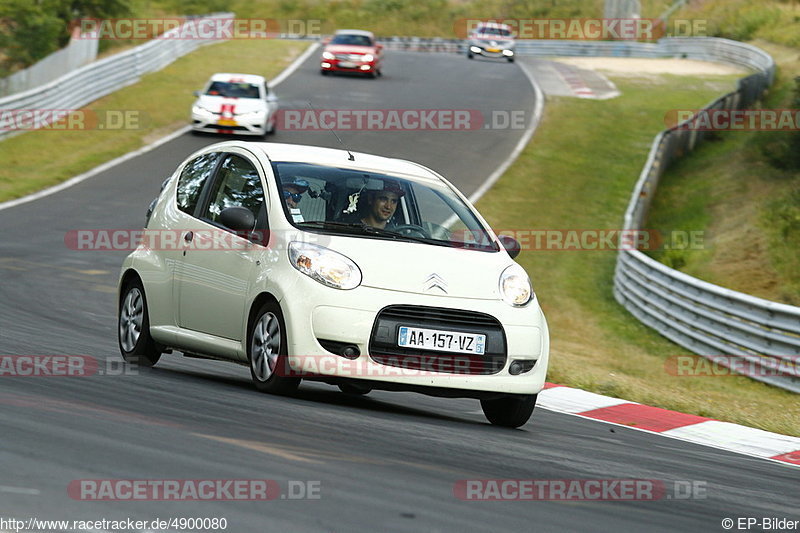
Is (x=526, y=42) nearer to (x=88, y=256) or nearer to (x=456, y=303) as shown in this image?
(x=88, y=256)

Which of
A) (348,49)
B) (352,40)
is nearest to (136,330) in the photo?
(348,49)

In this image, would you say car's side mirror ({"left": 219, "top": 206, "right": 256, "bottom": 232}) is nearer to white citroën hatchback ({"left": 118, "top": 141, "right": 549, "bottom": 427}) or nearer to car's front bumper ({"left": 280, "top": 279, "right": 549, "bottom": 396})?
white citroën hatchback ({"left": 118, "top": 141, "right": 549, "bottom": 427})

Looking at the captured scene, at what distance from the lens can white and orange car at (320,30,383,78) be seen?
42094 millimetres

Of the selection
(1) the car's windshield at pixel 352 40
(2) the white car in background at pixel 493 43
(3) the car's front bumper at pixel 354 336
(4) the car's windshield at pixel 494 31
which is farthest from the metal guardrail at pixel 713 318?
(4) the car's windshield at pixel 494 31

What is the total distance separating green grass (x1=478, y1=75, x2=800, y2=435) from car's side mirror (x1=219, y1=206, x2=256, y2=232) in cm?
408

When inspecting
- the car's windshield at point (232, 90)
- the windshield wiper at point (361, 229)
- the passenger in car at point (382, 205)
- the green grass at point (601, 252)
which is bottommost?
the green grass at point (601, 252)

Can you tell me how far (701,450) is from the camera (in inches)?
328

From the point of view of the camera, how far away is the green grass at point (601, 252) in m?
12.2

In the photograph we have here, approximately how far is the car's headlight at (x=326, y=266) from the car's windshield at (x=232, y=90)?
2258cm

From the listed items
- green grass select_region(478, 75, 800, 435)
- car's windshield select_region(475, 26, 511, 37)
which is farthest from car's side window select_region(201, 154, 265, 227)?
car's windshield select_region(475, 26, 511, 37)

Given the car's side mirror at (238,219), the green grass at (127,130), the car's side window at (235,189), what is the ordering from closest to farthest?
the car's side mirror at (238,219), the car's side window at (235,189), the green grass at (127,130)

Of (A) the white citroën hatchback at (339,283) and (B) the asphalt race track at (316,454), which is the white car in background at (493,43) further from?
(A) the white citroën hatchback at (339,283)

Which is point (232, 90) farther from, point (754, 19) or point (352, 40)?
point (754, 19)

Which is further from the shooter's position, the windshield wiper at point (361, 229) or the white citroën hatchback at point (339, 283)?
the windshield wiper at point (361, 229)
